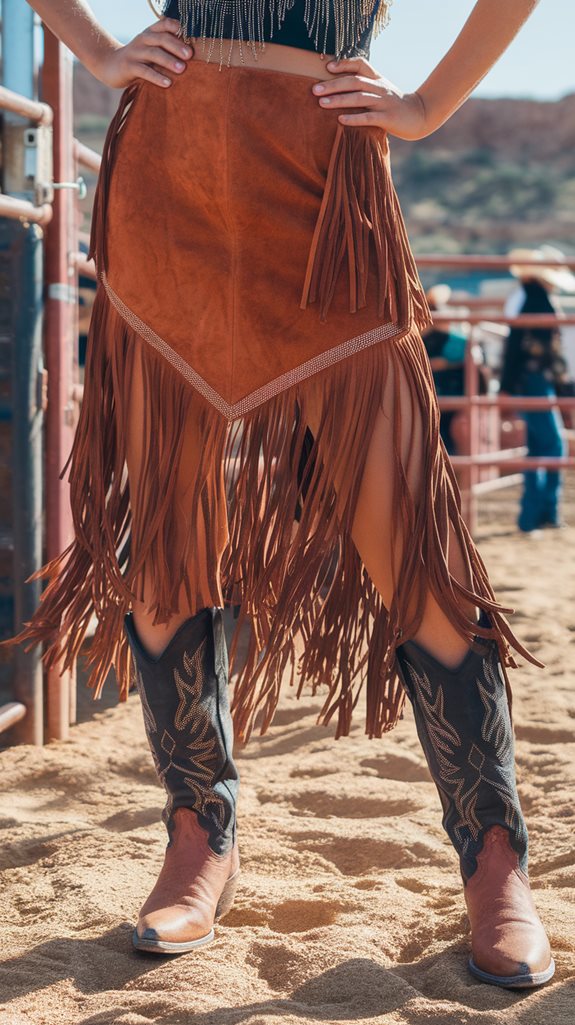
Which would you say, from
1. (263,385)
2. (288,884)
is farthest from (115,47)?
(288,884)

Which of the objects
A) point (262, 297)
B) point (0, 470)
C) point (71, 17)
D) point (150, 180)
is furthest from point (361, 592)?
point (0, 470)

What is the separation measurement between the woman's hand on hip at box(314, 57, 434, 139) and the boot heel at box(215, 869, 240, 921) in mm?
947

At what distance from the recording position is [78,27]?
1393 millimetres

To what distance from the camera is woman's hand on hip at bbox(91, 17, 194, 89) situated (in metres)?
1.25

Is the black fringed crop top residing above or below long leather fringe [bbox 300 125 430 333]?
above

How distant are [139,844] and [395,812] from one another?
42 cm

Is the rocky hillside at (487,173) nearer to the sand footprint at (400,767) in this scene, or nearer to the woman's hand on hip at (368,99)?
the sand footprint at (400,767)

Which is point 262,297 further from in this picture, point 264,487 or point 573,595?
point 573,595

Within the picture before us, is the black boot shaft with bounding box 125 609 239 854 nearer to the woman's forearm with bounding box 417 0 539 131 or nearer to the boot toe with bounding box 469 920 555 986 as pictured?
the boot toe with bounding box 469 920 555 986

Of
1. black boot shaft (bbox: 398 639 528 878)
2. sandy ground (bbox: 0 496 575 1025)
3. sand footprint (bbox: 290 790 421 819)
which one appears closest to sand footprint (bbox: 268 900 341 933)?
sandy ground (bbox: 0 496 575 1025)

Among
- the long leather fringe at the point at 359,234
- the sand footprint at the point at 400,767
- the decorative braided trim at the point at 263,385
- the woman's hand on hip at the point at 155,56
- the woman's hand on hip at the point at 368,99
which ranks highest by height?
the woman's hand on hip at the point at 155,56

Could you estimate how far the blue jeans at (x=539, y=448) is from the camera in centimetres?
559

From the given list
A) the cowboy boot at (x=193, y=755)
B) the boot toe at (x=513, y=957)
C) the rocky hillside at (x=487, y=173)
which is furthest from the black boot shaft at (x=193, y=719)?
the rocky hillside at (x=487, y=173)

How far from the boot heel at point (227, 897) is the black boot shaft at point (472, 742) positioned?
0.32 metres
